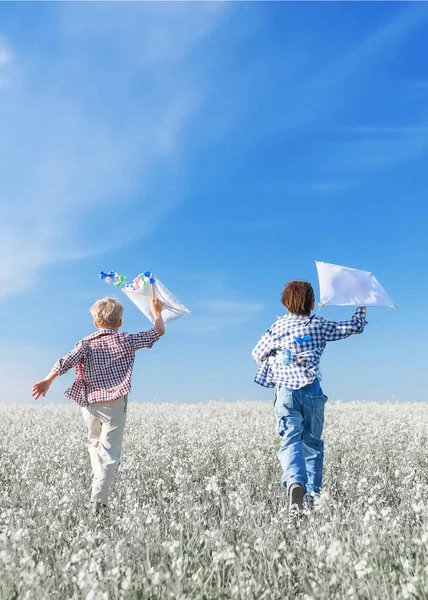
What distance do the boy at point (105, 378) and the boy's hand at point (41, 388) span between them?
29mm

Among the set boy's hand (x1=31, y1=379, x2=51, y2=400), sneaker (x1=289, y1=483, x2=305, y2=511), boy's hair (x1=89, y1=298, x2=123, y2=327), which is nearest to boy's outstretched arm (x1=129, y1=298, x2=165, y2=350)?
boy's hair (x1=89, y1=298, x2=123, y2=327)

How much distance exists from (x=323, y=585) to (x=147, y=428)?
7.94 meters

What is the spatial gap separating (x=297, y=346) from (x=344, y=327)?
53 cm

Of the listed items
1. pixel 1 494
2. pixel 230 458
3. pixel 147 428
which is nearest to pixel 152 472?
pixel 230 458

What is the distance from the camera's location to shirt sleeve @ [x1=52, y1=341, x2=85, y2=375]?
6.28 m

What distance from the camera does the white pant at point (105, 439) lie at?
6168 millimetres

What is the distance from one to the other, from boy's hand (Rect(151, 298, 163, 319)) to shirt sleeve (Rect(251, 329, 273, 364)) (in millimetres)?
1107

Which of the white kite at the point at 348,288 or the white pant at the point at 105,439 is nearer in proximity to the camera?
the white pant at the point at 105,439

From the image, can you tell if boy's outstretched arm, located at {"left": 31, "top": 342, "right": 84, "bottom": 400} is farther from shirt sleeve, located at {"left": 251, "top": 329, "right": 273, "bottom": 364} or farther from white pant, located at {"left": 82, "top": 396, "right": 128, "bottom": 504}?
shirt sleeve, located at {"left": 251, "top": 329, "right": 273, "bottom": 364}

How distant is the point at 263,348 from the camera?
648cm

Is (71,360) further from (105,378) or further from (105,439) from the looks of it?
(105,439)

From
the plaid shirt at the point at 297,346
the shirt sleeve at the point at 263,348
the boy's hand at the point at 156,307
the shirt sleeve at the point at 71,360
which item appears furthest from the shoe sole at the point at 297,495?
the shirt sleeve at the point at 71,360

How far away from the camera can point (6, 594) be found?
314cm

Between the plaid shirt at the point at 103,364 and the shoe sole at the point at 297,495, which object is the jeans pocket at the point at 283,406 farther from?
the plaid shirt at the point at 103,364
